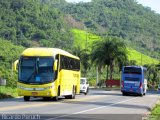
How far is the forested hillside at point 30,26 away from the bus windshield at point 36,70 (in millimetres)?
121491

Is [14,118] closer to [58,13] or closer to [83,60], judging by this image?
[83,60]

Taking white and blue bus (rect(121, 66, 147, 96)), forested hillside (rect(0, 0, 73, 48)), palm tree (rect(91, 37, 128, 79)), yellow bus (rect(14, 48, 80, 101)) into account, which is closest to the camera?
yellow bus (rect(14, 48, 80, 101))

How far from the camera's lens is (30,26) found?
166125 mm

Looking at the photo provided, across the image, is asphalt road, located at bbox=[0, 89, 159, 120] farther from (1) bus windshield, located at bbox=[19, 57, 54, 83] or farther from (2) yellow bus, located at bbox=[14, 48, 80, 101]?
(1) bus windshield, located at bbox=[19, 57, 54, 83]

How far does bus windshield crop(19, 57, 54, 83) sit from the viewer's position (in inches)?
1284

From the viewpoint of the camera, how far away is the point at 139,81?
55.4m

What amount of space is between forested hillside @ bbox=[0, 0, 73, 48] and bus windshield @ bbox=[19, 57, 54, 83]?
121m

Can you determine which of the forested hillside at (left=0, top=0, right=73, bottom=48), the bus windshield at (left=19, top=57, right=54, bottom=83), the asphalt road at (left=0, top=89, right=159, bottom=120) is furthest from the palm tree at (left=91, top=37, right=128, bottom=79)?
the forested hillside at (left=0, top=0, right=73, bottom=48)

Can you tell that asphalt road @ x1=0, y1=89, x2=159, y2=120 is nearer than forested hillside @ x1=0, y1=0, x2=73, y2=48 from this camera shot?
Yes

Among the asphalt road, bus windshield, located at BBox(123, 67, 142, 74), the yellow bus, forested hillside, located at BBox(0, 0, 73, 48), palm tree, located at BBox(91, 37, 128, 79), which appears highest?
forested hillside, located at BBox(0, 0, 73, 48)

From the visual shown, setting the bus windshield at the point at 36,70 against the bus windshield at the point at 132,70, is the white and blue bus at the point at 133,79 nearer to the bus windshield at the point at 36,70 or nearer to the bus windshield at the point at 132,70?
the bus windshield at the point at 132,70

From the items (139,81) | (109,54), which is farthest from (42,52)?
(109,54)

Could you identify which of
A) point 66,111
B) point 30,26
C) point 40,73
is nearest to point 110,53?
point 40,73

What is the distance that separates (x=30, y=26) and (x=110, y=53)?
257ft
